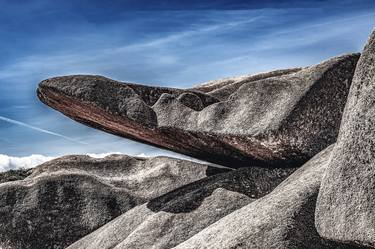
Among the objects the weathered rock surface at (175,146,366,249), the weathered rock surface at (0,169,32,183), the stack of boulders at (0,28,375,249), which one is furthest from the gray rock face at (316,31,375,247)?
the weathered rock surface at (0,169,32,183)

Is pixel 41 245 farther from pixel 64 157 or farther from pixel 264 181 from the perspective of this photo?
pixel 264 181

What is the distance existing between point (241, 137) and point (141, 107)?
254 cm

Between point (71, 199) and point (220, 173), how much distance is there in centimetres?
485

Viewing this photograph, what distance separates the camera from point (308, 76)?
1233 cm

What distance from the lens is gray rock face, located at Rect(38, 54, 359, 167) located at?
39.6 ft

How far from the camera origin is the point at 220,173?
48.1 ft

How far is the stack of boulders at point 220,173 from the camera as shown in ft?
27.6

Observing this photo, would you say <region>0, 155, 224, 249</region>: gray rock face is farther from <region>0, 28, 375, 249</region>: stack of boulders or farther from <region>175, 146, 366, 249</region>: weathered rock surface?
<region>175, 146, 366, 249</region>: weathered rock surface

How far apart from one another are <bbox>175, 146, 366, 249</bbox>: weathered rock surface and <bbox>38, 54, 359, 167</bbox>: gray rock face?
1.97 metres

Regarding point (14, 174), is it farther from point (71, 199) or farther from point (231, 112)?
point (231, 112)

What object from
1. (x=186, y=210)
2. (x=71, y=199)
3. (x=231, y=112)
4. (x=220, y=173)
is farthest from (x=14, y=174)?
(x=231, y=112)

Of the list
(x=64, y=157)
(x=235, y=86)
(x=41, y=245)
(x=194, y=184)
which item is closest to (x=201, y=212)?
(x=194, y=184)

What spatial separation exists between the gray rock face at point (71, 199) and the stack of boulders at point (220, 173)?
31 millimetres

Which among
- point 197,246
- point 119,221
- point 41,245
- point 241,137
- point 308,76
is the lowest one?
point 41,245
